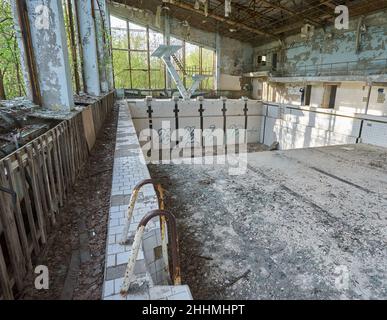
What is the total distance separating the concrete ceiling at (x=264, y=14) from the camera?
34.2ft

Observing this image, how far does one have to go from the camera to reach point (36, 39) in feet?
11.3

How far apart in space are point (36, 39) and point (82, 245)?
3.15 m

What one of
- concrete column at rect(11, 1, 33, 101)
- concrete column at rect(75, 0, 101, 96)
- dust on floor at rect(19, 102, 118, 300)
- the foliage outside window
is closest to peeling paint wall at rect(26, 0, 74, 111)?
concrete column at rect(11, 1, 33, 101)

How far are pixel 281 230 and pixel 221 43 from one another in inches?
684

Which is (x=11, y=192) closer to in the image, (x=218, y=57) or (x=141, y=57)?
(x=141, y=57)

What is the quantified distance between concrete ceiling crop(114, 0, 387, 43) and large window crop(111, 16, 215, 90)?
1.39 m

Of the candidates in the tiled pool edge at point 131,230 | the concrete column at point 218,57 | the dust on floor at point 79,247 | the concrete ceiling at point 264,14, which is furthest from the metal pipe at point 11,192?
the concrete column at point 218,57

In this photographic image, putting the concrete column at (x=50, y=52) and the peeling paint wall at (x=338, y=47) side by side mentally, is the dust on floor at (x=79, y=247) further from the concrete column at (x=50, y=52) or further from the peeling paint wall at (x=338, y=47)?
the peeling paint wall at (x=338, y=47)

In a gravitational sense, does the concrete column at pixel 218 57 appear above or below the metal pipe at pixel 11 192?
above

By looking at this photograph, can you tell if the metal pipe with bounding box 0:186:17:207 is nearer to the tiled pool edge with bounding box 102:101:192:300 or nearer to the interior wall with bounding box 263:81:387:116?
the tiled pool edge with bounding box 102:101:192:300

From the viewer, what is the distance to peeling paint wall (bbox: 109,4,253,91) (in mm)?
14969

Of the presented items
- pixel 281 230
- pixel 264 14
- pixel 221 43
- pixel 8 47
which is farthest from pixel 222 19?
pixel 281 230

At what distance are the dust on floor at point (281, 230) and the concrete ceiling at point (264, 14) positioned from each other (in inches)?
360

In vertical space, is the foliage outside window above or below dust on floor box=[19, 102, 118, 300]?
above
